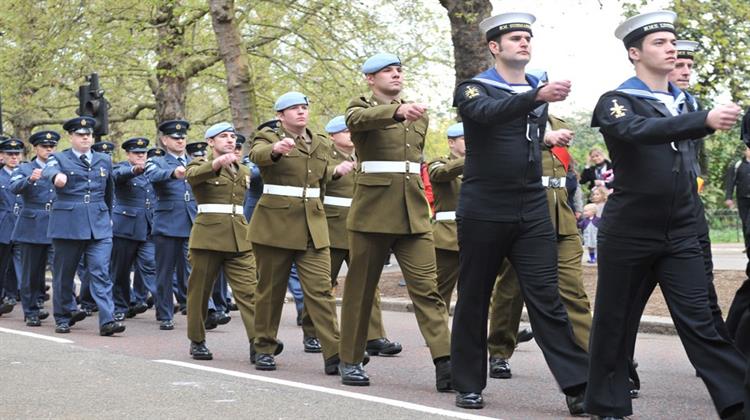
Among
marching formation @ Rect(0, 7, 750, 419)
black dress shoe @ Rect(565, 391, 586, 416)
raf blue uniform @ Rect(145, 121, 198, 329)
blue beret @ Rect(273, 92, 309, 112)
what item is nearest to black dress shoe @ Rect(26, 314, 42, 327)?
marching formation @ Rect(0, 7, 750, 419)

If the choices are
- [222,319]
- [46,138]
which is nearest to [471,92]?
[222,319]

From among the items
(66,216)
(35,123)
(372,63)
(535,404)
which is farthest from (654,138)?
(35,123)

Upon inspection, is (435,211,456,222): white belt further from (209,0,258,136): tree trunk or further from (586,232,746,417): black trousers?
(209,0,258,136): tree trunk

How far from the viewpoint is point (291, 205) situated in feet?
32.1

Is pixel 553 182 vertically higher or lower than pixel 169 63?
lower

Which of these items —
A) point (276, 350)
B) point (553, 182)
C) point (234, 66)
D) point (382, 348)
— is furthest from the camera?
point (234, 66)

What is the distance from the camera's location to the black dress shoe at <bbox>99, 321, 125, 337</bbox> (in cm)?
1261

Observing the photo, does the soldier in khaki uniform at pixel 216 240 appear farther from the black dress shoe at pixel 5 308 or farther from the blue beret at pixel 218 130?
the black dress shoe at pixel 5 308

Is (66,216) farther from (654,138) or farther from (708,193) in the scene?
(708,193)

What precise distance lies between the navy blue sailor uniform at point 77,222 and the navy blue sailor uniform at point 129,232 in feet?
5.64

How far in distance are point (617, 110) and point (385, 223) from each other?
95.6 inches

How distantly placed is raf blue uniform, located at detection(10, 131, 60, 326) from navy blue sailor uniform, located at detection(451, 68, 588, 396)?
775 centimetres

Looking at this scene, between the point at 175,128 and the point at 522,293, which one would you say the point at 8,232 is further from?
the point at 522,293

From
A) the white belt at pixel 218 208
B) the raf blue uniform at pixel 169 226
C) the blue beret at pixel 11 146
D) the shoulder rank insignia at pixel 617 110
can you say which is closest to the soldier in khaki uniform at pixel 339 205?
the white belt at pixel 218 208
